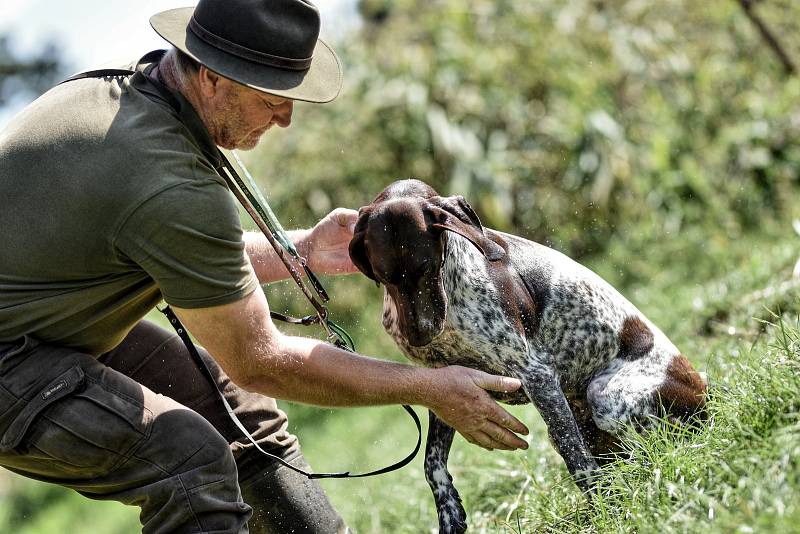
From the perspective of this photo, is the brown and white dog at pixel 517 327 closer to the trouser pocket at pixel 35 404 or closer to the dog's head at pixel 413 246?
the dog's head at pixel 413 246

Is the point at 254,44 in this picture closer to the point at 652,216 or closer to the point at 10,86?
the point at 652,216

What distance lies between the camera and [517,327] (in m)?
3.80

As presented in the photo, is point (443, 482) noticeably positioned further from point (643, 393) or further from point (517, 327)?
point (643, 393)

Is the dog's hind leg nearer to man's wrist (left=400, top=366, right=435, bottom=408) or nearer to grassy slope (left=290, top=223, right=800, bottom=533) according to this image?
grassy slope (left=290, top=223, right=800, bottom=533)

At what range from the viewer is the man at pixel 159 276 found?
3.16 meters

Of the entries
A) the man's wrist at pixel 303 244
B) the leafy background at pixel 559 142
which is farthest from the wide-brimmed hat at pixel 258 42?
the leafy background at pixel 559 142

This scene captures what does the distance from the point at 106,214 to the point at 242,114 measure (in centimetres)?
64

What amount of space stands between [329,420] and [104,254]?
20.1ft

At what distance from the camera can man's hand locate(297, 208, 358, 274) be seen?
4.33 meters

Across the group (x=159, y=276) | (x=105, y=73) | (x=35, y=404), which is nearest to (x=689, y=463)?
(x=159, y=276)

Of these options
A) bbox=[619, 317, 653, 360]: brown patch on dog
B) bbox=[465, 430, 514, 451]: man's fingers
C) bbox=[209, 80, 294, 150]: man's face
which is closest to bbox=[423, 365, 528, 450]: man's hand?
bbox=[465, 430, 514, 451]: man's fingers

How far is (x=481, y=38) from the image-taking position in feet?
33.5

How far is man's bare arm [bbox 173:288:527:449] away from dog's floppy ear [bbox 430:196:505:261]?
0.47 m

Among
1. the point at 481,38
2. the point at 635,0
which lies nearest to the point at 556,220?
the point at 481,38
